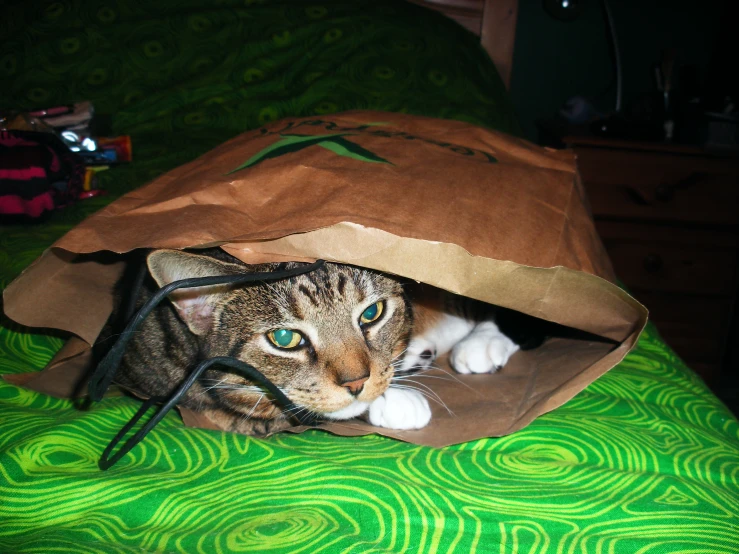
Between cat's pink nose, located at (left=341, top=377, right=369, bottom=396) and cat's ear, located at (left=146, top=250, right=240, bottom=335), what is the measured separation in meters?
0.23

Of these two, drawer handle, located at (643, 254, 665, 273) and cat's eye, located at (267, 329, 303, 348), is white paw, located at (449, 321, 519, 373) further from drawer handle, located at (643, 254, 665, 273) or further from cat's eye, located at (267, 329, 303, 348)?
drawer handle, located at (643, 254, 665, 273)

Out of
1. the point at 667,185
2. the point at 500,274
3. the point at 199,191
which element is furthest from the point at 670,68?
the point at 199,191

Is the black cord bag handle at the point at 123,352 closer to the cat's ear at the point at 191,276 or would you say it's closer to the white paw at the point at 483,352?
the cat's ear at the point at 191,276

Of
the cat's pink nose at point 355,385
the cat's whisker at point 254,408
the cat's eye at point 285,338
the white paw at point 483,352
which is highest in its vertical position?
the cat's eye at point 285,338

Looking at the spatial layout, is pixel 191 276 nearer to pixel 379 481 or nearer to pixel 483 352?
pixel 379 481

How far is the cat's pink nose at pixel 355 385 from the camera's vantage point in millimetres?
748

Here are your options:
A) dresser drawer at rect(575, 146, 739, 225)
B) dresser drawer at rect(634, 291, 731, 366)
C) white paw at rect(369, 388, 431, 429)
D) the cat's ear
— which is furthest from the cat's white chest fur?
dresser drawer at rect(634, 291, 731, 366)

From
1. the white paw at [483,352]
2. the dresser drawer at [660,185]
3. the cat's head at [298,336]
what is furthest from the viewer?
the dresser drawer at [660,185]

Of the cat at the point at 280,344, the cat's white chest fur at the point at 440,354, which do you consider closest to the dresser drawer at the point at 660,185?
the cat's white chest fur at the point at 440,354

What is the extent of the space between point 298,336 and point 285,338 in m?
0.02

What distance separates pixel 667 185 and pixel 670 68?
0.64 metres

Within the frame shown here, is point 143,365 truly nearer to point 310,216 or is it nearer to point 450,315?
point 310,216

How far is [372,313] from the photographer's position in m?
0.84

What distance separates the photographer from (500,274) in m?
0.61
